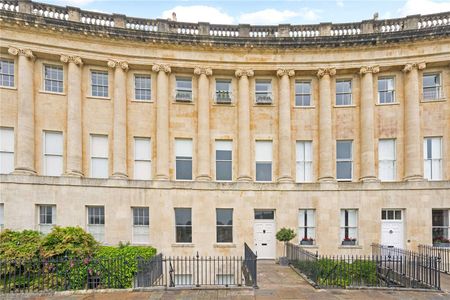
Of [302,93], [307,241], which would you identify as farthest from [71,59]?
[307,241]

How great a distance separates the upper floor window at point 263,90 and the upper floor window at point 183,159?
17.8 feet

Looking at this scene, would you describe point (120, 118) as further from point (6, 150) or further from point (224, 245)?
point (224, 245)

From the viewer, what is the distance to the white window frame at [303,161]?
2189cm

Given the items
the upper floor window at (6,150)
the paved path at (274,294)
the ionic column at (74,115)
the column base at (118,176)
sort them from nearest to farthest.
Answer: the paved path at (274,294) → the upper floor window at (6,150) → the ionic column at (74,115) → the column base at (118,176)

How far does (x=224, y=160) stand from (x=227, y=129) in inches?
80.2

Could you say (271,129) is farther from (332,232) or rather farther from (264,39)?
(332,232)

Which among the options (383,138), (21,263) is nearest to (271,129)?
(383,138)

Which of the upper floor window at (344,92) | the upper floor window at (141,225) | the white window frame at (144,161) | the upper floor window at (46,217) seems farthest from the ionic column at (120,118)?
the upper floor window at (344,92)

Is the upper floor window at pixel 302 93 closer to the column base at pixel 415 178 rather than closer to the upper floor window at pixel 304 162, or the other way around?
the upper floor window at pixel 304 162

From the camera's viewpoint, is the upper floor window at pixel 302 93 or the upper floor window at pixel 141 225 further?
the upper floor window at pixel 302 93

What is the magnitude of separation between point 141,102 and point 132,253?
34.5 feet

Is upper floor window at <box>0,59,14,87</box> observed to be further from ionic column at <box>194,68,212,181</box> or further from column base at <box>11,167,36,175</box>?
ionic column at <box>194,68,212,181</box>

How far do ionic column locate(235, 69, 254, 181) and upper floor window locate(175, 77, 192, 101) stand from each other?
10.6 feet

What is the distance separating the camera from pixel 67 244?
13898 mm
